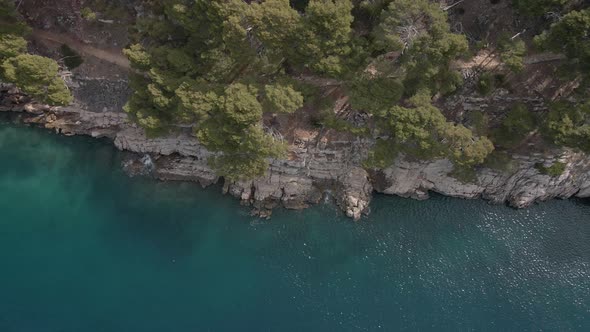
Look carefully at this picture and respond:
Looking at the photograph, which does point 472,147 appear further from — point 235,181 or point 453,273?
point 235,181

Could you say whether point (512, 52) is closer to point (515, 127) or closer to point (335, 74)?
point (515, 127)

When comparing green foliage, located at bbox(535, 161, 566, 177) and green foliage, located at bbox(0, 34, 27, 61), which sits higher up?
green foliage, located at bbox(535, 161, 566, 177)

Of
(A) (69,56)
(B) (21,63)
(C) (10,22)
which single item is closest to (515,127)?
(A) (69,56)

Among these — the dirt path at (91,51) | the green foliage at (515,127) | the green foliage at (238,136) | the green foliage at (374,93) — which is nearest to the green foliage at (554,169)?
the green foliage at (515,127)

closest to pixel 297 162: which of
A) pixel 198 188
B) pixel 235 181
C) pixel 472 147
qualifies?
pixel 235 181

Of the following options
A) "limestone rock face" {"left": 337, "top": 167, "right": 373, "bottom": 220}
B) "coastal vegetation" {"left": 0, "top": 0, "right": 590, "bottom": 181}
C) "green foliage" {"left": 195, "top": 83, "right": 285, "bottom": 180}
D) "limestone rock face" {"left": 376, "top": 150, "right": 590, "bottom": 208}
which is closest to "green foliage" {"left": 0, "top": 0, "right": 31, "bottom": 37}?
"coastal vegetation" {"left": 0, "top": 0, "right": 590, "bottom": 181}

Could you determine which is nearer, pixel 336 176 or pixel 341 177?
pixel 341 177

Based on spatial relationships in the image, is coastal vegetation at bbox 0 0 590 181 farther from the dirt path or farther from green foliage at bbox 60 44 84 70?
green foliage at bbox 60 44 84 70
